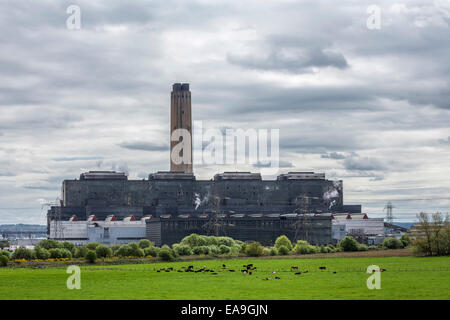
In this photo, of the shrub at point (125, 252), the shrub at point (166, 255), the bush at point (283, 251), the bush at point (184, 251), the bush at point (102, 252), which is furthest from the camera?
the bush at point (283, 251)

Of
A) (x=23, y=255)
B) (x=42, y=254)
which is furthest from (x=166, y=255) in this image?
(x=23, y=255)

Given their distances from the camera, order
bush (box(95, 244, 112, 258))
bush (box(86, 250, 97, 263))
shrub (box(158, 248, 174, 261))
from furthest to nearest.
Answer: shrub (box(158, 248, 174, 261))
bush (box(95, 244, 112, 258))
bush (box(86, 250, 97, 263))

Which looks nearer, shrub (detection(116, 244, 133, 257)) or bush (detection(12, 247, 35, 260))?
bush (detection(12, 247, 35, 260))

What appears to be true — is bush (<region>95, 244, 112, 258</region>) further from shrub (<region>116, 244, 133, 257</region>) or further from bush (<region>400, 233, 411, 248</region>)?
bush (<region>400, 233, 411, 248</region>)

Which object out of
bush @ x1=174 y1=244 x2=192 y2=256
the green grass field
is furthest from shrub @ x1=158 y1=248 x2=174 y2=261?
the green grass field

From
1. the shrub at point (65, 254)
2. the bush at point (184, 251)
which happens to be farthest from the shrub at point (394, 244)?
the shrub at point (65, 254)

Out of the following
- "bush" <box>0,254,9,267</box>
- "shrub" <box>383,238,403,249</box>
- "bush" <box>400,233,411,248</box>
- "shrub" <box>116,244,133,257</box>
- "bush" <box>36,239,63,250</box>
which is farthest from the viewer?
"bush" <box>400,233,411,248</box>

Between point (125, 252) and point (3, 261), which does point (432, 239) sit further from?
point (3, 261)

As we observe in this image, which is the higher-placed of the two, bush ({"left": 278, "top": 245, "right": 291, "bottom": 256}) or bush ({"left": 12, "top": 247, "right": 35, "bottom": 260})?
bush ({"left": 12, "top": 247, "right": 35, "bottom": 260})

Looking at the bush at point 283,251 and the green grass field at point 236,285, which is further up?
the green grass field at point 236,285

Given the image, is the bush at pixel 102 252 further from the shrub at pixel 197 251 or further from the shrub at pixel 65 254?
the shrub at pixel 197 251
